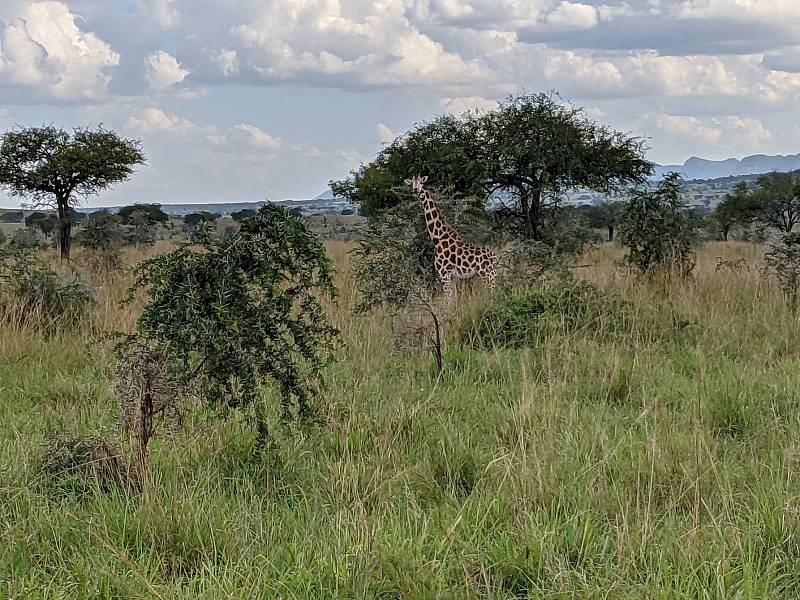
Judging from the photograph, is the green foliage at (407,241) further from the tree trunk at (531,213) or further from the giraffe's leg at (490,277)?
the tree trunk at (531,213)

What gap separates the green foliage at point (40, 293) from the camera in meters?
7.59

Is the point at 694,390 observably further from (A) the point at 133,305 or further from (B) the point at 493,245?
(B) the point at 493,245

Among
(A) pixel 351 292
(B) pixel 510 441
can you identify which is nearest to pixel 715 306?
(A) pixel 351 292

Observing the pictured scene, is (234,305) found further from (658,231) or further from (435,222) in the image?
(658,231)

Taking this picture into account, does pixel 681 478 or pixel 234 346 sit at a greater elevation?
pixel 234 346

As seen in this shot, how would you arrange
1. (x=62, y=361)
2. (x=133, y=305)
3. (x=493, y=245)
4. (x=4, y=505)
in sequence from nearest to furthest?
(x=4, y=505) < (x=62, y=361) < (x=133, y=305) < (x=493, y=245)

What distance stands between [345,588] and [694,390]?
10.6ft

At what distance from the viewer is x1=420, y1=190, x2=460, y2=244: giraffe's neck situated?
10.2 metres

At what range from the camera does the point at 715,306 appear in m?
8.19

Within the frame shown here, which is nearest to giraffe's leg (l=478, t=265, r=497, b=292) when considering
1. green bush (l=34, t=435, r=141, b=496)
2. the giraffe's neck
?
the giraffe's neck

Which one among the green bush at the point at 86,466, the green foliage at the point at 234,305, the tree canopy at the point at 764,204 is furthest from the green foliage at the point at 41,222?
the green foliage at the point at 234,305

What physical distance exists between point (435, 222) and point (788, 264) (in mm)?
4001

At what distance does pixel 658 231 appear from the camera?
1038 cm

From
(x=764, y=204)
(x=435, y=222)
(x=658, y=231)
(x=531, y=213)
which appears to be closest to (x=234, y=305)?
(x=435, y=222)
